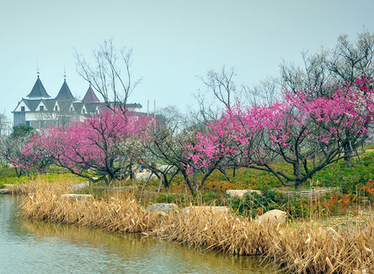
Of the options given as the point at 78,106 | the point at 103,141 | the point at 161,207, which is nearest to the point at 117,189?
the point at 161,207

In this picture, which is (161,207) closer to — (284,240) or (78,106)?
(284,240)

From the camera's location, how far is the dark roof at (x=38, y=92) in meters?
86.6

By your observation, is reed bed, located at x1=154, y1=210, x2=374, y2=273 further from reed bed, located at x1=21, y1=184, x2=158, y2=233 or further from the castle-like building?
the castle-like building

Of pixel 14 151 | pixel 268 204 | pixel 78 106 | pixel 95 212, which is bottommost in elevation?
pixel 95 212

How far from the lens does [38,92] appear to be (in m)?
86.5

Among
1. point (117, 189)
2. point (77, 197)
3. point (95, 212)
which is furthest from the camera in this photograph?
point (117, 189)

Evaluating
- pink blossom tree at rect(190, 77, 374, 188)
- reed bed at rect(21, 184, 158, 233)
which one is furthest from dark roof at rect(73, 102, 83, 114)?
pink blossom tree at rect(190, 77, 374, 188)

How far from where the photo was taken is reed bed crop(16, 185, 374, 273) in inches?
295

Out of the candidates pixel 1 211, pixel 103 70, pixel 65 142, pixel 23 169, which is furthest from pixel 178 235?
pixel 23 169

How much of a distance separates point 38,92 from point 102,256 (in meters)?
81.9

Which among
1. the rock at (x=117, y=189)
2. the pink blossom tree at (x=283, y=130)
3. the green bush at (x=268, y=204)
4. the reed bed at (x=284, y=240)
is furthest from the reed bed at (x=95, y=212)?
the pink blossom tree at (x=283, y=130)

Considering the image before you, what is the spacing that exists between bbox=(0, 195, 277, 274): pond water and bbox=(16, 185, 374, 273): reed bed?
0.96 ft

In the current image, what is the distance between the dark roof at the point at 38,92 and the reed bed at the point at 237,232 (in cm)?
7510

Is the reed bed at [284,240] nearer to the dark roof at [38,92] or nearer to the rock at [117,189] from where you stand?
the rock at [117,189]
